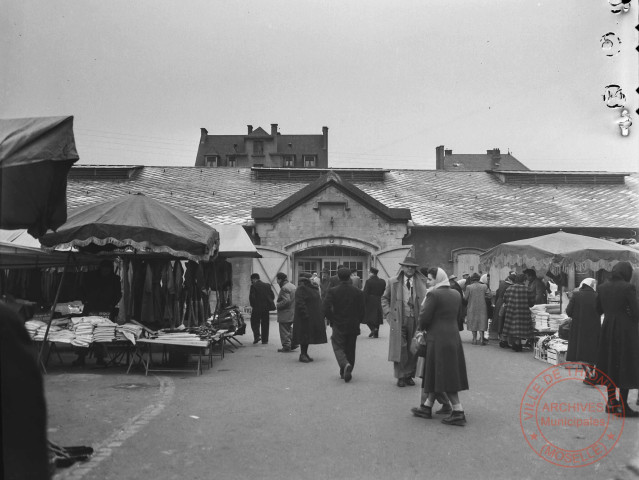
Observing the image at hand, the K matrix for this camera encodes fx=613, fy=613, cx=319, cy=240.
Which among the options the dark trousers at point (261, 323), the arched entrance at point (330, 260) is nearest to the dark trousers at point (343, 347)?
the dark trousers at point (261, 323)

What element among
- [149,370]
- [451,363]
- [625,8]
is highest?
[625,8]

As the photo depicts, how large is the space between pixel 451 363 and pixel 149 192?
21633mm

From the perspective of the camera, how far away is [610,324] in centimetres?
714

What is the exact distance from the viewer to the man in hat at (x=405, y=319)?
9.02 metres

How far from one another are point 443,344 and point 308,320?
209 inches

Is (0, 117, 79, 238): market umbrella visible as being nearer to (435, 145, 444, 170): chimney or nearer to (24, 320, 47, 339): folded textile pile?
(24, 320, 47, 339): folded textile pile

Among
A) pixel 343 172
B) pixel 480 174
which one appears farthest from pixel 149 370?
pixel 480 174

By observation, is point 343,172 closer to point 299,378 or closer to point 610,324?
point 299,378

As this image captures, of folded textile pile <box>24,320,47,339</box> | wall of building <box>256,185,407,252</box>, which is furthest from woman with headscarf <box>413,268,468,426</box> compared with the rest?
wall of building <box>256,185,407,252</box>

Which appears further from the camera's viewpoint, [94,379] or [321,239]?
[321,239]

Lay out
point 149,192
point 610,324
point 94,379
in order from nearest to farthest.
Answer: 1. point 610,324
2. point 94,379
3. point 149,192

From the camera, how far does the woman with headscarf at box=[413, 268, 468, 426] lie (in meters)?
6.72

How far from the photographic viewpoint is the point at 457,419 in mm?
6688

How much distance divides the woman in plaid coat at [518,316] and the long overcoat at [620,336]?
6128mm
